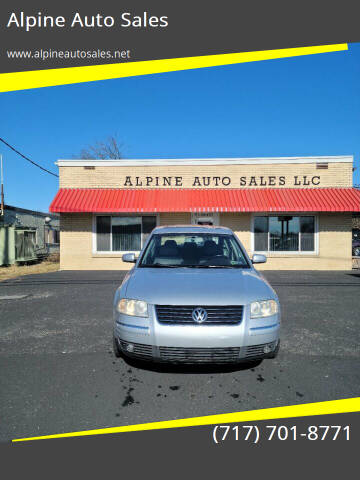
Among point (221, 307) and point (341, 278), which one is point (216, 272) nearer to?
point (221, 307)

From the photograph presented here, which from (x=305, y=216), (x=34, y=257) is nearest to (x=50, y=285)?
Answer: (x=34, y=257)

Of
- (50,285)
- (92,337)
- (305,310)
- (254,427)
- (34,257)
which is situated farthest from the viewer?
(34,257)

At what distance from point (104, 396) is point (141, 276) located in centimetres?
133

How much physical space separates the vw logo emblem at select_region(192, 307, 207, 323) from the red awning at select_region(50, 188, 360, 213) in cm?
1049

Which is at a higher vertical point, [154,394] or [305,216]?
[305,216]

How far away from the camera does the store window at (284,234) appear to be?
14.4m

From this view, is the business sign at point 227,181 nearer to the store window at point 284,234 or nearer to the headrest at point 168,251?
the store window at point 284,234

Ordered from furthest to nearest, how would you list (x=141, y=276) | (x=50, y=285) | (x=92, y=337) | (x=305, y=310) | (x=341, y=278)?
(x=341, y=278) → (x=50, y=285) → (x=305, y=310) → (x=92, y=337) → (x=141, y=276)

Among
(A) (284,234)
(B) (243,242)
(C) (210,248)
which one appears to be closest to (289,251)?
(A) (284,234)

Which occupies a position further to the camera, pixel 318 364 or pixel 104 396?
pixel 318 364

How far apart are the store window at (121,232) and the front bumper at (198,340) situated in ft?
38.2

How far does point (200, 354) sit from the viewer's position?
2.91 m

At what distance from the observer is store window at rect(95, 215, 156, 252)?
572 inches

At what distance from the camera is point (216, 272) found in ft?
12.5
